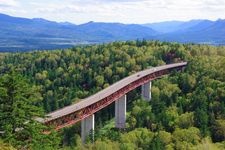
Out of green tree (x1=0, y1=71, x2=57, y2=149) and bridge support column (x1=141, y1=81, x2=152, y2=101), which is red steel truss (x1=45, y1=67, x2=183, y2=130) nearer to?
bridge support column (x1=141, y1=81, x2=152, y2=101)

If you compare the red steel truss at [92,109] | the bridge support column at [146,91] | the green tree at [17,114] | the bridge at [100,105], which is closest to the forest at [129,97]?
the green tree at [17,114]

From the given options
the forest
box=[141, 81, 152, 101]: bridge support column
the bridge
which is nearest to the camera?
the forest

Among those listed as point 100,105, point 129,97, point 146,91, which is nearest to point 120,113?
point 100,105

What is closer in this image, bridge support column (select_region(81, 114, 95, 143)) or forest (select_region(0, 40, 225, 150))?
forest (select_region(0, 40, 225, 150))

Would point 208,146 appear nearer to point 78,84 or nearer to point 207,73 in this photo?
point 207,73

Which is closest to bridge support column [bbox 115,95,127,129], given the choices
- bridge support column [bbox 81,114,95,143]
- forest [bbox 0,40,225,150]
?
forest [bbox 0,40,225,150]

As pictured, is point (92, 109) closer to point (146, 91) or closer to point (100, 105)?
point (100, 105)
